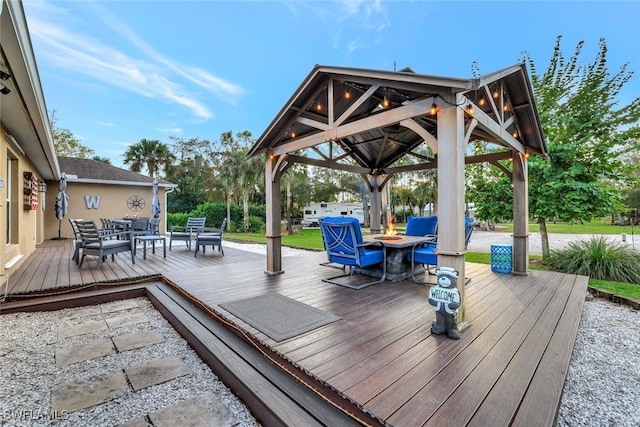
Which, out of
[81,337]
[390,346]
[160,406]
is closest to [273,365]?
[160,406]

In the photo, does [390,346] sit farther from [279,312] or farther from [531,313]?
[531,313]

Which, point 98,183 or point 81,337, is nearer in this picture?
point 81,337

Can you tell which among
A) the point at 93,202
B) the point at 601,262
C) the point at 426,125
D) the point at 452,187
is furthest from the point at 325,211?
the point at 452,187

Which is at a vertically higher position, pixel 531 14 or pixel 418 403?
pixel 531 14

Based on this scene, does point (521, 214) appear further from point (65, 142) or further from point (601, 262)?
point (65, 142)

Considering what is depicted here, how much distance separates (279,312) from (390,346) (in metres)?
1.34

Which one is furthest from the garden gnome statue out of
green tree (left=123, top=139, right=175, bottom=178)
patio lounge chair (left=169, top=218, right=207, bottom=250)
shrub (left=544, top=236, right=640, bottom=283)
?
green tree (left=123, top=139, right=175, bottom=178)

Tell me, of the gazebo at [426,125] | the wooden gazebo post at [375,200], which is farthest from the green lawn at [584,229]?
the gazebo at [426,125]

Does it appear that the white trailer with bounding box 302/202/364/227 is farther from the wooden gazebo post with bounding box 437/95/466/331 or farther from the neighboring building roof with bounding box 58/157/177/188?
the wooden gazebo post with bounding box 437/95/466/331

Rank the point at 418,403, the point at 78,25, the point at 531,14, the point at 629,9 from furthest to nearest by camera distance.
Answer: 1. the point at 78,25
2. the point at 531,14
3. the point at 629,9
4. the point at 418,403

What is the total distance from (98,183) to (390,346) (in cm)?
1368

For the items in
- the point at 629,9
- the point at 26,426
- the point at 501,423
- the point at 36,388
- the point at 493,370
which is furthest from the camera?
the point at 629,9

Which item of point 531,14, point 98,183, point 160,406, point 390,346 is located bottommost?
point 160,406

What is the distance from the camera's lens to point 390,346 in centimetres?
231
